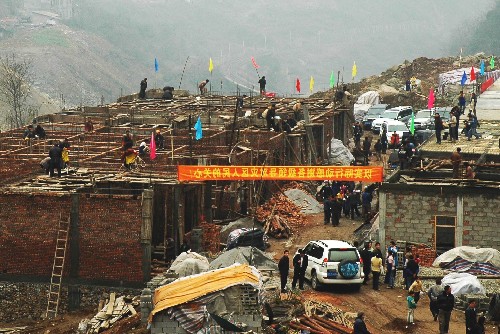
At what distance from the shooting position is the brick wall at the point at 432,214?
28.2 meters

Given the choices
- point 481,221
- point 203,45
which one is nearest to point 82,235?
point 481,221

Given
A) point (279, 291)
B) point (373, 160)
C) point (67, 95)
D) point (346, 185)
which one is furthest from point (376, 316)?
point (67, 95)

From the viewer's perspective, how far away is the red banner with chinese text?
1212 inches

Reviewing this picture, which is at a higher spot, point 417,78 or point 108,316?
point 417,78

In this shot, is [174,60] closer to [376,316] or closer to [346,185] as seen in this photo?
[346,185]

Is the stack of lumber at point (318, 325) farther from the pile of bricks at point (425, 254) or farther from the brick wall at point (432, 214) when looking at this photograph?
the brick wall at point (432, 214)

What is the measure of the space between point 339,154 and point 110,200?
22.3 m

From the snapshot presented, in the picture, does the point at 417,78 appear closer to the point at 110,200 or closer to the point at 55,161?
the point at 55,161

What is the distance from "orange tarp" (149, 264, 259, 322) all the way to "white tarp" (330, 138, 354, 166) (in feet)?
86.2

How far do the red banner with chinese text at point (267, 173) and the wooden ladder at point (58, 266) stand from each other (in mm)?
3846

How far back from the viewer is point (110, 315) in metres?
25.5

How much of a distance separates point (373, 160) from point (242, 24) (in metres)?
145

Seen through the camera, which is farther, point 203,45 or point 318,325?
point 203,45

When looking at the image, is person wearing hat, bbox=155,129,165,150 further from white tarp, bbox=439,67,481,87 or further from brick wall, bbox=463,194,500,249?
white tarp, bbox=439,67,481,87
